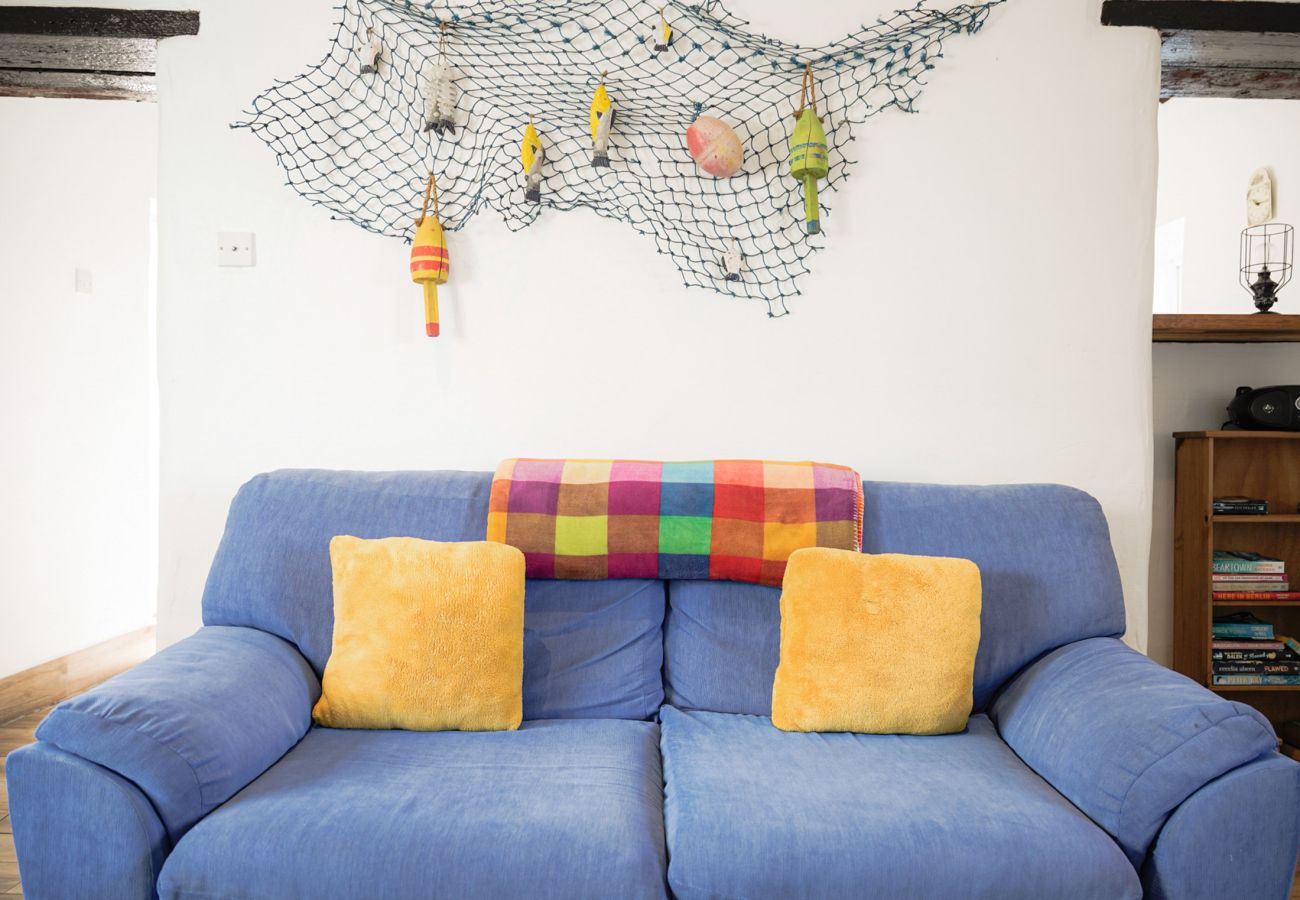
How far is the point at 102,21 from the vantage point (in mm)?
2193

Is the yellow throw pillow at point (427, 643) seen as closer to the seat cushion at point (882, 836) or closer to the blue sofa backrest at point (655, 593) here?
the blue sofa backrest at point (655, 593)

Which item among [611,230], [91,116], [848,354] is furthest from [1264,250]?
[91,116]

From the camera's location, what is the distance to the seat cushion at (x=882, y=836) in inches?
49.1

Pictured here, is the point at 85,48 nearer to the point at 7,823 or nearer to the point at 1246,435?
the point at 7,823

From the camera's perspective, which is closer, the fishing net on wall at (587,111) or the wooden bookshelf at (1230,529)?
the fishing net on wall at (587,111)

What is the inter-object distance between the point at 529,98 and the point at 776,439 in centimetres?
104

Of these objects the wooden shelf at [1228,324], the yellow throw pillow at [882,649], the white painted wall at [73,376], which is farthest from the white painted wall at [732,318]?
the white painted wall at [73,376]

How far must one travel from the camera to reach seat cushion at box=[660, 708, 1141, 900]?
49.1 inches

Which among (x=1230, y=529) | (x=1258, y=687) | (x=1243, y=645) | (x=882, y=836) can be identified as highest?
(x=1230, y=529)

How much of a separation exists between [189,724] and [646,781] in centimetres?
72

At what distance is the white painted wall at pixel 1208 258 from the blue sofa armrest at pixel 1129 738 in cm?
143

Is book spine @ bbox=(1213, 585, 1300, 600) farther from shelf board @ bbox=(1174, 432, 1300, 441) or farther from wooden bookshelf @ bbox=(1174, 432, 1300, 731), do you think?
shelf board @ bbox=(1174, 432, 1300, 441)

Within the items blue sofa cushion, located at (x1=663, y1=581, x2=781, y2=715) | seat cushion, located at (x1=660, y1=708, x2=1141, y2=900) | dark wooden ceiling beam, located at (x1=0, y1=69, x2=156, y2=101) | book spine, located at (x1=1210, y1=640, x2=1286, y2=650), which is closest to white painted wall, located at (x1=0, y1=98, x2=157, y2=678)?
dark wooden ceiling beam, located at (x1=0, y1=69, x2=156, y2=101)

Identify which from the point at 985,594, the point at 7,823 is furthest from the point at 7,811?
the point at 985,594
